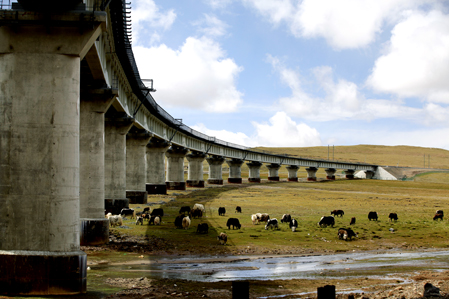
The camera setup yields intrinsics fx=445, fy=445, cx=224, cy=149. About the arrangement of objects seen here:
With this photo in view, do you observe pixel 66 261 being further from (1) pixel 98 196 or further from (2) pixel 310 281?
(1) pixel 98 196

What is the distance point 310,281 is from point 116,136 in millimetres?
27243

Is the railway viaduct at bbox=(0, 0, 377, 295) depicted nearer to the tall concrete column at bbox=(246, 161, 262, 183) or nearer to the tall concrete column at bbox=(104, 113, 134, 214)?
the tall concrete column at bbox=(104, 113, 134, 214)

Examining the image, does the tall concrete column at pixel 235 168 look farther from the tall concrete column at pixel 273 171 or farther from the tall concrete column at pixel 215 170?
the tall concrete column at pixel 273 171

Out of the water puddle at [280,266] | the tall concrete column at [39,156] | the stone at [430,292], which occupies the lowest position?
the water puddle at [280,266]

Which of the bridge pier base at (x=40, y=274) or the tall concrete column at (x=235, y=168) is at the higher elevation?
the tall concrete column at (x=235, y=168)

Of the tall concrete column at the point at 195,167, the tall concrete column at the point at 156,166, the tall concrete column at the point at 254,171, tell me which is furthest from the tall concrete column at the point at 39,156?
the tall concrete column at the point at 254,171

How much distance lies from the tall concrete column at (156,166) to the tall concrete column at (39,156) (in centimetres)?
5370

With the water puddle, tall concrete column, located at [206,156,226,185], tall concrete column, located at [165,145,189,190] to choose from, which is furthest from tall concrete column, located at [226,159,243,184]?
the water puddle

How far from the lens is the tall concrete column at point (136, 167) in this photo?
173 feet

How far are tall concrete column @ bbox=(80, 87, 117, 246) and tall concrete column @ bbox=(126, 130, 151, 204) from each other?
26.6 m

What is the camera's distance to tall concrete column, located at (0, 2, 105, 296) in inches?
545

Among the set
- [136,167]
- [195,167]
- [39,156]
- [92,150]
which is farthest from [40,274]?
[195,167]

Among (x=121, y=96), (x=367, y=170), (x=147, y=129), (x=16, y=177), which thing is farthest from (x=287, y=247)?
(x=367, y=170)

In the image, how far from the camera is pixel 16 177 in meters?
14.4
